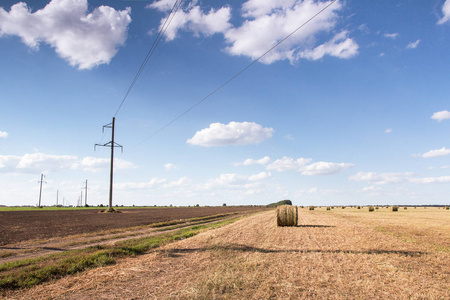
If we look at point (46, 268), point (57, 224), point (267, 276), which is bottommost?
point (57, 224)

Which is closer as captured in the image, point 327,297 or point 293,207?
point 327,297

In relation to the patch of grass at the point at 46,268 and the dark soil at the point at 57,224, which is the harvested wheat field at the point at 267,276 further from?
the dark soil at the point at 57,224

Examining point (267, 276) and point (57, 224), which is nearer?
point (267, 276)

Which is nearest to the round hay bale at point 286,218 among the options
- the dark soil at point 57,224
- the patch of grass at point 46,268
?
the patch of grass at point 46,268

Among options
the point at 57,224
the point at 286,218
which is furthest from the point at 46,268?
the point at 57,224

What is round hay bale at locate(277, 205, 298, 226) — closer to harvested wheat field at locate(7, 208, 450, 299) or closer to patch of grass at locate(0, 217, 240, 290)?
harvested wheat field at locate(7, 208, 450, 299)

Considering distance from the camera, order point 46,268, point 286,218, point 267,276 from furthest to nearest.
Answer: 1. point 286,218
2. point 46,268
3. point 267,276

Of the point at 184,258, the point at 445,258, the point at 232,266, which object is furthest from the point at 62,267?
the point at 445,258

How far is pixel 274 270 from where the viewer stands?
8766 mm

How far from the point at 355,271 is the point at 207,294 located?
5009 millimetres

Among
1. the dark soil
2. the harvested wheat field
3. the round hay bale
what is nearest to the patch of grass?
the harvested wheat field

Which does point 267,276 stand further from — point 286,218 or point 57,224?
point 57,224

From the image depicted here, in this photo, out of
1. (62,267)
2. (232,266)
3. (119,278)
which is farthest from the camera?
(62,267)

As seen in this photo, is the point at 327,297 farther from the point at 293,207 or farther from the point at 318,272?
the point at 293,207
